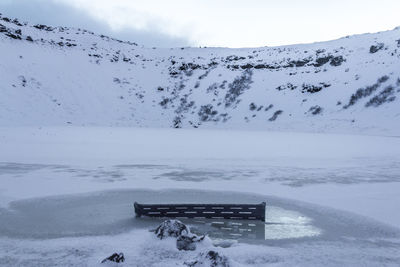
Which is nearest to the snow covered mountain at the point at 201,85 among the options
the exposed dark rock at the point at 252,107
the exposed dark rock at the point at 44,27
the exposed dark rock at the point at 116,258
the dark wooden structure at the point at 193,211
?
the exposed dark rock at the point at 252,107

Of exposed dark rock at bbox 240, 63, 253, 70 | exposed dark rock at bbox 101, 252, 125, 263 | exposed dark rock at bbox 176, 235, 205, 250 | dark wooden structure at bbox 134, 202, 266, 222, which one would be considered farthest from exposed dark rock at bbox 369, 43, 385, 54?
exposed dark rock at bbox 101, 252, 125, 263

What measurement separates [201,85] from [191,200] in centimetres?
5026

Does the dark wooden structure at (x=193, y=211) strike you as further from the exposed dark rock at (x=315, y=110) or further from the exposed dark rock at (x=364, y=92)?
the exposed dark rock at (x=364, y=92)

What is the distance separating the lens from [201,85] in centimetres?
6128

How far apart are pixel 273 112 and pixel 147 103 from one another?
18.6 metres

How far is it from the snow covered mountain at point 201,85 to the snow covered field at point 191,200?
72.2 feet

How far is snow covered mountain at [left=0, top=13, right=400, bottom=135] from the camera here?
43.8 meters

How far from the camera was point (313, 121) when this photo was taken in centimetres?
4375

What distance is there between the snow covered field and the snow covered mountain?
72.2 feet

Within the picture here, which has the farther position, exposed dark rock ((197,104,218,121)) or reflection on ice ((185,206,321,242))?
exposed dark rock ((197,104,218,121))

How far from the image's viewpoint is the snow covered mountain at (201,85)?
144 ft

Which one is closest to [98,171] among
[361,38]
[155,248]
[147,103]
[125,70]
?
[155,248]

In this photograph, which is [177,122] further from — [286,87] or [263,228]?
[263,228]

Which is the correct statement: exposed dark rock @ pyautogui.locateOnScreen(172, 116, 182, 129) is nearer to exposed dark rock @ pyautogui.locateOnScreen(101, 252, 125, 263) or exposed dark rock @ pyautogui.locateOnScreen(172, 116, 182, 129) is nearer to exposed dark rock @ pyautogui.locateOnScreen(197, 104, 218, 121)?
exposed dark rock @ pyautogui.locateOnScreen(197, 104, 218, 121)
